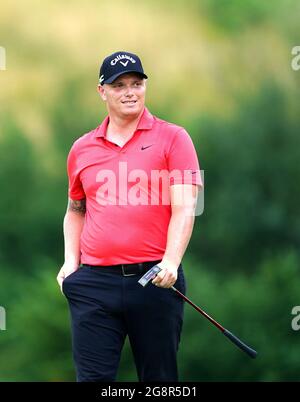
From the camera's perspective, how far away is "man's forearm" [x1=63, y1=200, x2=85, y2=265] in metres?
3.21

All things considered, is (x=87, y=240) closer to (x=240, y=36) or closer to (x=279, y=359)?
(x=279, y=359)

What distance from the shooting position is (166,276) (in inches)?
114

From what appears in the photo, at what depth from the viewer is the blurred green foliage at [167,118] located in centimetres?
1005

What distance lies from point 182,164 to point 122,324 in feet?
1.74

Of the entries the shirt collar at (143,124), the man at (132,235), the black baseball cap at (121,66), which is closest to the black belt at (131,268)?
the man at (132,235)

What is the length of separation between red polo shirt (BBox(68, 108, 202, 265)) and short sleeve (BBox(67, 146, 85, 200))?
10 centimetres

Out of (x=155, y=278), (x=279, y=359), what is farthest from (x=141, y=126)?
(x=279, y=359)

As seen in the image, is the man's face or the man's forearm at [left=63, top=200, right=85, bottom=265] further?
the man's forearm at [left=63, top=200, right=85, bottom=265]

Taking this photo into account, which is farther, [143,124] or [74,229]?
[74,229]

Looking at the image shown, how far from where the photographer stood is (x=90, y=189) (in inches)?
122

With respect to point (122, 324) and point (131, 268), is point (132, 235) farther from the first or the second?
point (122, 324)

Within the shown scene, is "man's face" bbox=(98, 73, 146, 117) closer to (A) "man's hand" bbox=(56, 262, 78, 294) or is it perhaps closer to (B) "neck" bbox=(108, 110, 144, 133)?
(B) "neck" bbox=(108, 110, 144, 133)

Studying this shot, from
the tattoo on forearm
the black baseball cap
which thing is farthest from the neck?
the tattoo on forearm

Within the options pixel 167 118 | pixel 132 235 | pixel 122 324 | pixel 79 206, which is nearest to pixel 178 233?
pixel 132 235
